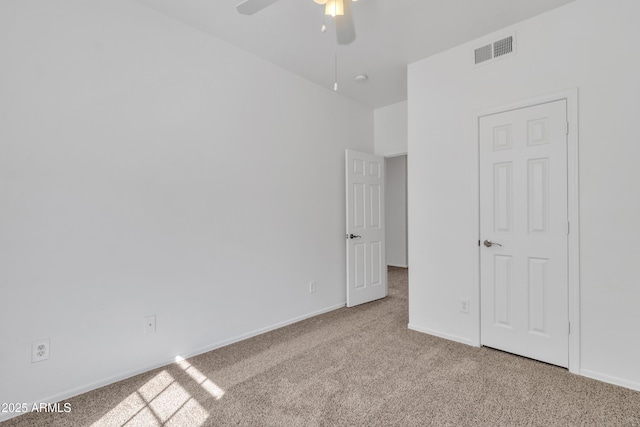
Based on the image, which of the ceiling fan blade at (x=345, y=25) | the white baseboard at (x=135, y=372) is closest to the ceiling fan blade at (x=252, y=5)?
the ceiling fan blade at (x=345, y=25)

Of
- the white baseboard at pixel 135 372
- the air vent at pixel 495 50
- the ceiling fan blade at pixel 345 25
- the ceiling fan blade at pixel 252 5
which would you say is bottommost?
A: the white baseboard at pixel 135 372

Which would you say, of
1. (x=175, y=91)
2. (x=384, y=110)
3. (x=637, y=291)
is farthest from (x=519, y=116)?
(x=175, y=91)

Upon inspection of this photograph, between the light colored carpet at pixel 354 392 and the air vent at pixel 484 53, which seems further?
the air vent at pixel 484 53

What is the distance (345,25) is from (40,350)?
2.73 meters

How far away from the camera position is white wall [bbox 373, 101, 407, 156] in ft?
13.9

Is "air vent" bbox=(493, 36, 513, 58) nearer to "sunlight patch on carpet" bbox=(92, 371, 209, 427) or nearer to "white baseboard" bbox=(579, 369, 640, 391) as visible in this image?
"white baseboard" bbox=(579, 369, 640, 391)

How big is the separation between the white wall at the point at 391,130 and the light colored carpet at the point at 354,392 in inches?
103

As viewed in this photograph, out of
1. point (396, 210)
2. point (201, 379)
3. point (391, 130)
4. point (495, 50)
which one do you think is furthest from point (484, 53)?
point (396, 210)

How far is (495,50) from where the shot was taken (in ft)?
8.77

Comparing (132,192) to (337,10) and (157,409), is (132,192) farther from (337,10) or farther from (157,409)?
(337,10)

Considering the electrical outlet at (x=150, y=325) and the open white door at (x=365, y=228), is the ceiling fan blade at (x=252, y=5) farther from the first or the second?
the open white door at (x=365, y=228)

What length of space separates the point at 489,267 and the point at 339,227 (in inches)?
70.7

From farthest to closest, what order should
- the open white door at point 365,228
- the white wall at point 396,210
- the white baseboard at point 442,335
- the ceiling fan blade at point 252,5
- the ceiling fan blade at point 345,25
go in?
the white wall at point 396,210
the open white door at point 365,228
the white baseboard at point 442,335
the ceiling fan blade at point 345,25
the ceiling fan blade at point 252,5

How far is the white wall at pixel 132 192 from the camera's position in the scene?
1892mm
